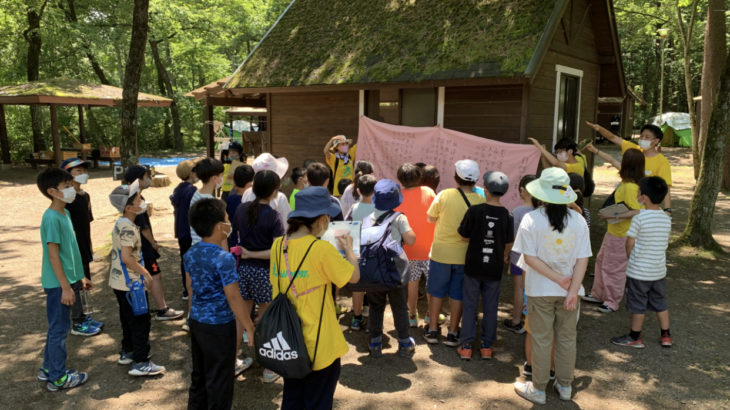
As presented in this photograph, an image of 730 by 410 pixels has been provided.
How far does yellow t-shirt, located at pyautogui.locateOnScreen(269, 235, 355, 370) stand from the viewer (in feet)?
9.56

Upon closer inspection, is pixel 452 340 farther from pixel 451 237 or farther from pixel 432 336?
pixel 451 237

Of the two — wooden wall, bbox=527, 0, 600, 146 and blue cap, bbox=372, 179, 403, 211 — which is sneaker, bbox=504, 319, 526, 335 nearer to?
blue cap, bbox=372, 179, 403, 211

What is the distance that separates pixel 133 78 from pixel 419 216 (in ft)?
22.2

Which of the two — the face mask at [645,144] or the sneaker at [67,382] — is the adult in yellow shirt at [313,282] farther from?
the face mask at [645,144]

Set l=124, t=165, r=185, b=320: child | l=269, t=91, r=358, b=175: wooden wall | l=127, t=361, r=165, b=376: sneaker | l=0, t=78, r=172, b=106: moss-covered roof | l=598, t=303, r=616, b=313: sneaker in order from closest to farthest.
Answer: l=127, t=361, r=165, b=376: sneaker < l=124, t=165, r=185, b=320: child < l=598, t=303, r=616, b=313: sneaker < l=269, t=91, r=358, b=175: wooden wall < l=0, t=78, r=172, b=106: moss-covered roof

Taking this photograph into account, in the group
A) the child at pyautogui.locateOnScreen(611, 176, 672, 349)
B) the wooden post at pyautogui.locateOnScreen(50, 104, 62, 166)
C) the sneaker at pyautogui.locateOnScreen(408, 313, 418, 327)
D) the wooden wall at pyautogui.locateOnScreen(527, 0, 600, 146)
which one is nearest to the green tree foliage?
the wooden post at pyautogui.locateOnScreen(50, 104, 62, 166)

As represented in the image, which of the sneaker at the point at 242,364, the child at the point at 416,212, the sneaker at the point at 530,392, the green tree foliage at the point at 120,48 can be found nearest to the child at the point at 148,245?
the sneaker at the point at 242,364

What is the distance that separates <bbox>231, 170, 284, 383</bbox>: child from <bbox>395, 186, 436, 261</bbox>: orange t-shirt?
1631 millimetres

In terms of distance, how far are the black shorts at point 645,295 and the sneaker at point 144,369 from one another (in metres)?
4.78

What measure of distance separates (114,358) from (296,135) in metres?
7.17

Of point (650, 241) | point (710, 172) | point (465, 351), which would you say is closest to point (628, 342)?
point (650, 241)

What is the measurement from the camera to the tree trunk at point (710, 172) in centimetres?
805

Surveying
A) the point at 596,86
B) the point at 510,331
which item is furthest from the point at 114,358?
the point at 596,86

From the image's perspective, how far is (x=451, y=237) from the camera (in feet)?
16.1
